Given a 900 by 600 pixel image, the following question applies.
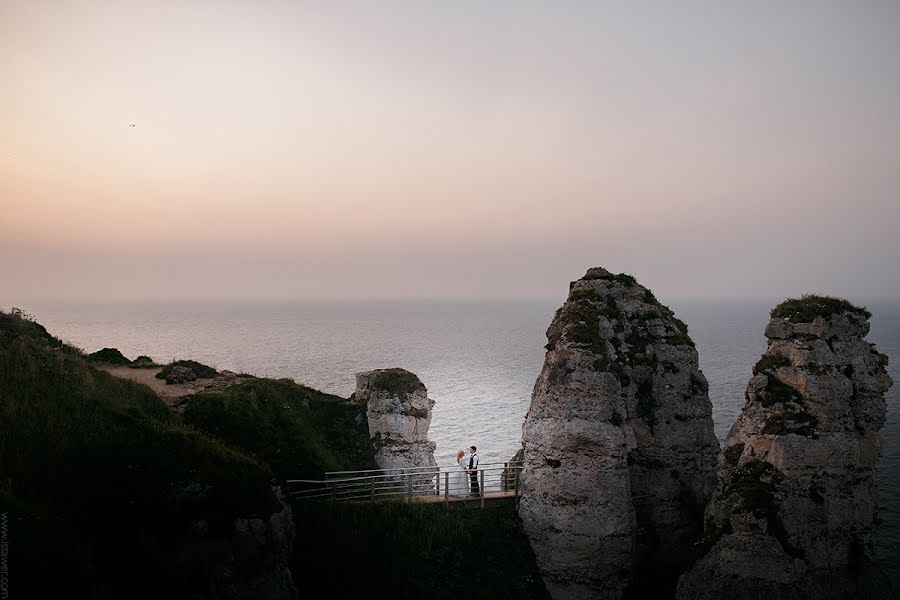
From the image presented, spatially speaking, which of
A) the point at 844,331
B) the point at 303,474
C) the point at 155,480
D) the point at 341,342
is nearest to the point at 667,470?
the point at 844,331

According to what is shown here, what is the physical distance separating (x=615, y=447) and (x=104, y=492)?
54.4 feet

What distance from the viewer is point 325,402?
31.9 m

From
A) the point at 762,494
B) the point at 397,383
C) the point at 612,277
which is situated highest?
the point at 612,277

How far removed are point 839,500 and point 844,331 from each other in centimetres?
558

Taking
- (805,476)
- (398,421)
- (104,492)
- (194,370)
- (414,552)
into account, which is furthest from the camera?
(194,370)

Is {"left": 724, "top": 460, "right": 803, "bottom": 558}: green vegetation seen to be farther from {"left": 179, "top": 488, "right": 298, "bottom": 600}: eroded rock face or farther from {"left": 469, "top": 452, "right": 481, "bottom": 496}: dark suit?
{"left": 179, "top": 488, "right": 298, "bottom": 600}: eroded rock face

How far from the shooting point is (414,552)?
20.4m

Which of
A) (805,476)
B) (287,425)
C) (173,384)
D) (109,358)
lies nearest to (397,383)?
(287,425)

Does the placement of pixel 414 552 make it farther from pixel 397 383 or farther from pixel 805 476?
pixel 805 476

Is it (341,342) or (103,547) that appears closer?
(103,547)

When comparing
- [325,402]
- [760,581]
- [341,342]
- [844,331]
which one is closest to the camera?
[760,581]

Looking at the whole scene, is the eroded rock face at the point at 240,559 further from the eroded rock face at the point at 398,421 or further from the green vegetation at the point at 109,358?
the green vegetation at the point at 109,358

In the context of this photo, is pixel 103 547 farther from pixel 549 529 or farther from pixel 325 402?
pixel 325 402

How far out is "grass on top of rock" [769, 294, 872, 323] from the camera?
18.5m
